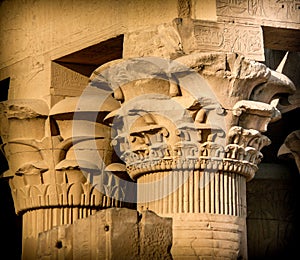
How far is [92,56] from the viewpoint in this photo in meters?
12.9

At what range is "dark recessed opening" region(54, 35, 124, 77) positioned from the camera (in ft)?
41.1

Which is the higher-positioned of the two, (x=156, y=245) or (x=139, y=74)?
(x=139, y=74)

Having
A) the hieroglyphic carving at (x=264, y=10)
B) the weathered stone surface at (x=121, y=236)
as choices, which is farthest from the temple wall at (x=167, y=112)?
the weathered stone surface at (x=121, y=236)

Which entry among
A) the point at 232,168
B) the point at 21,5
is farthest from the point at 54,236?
the point at 21,5

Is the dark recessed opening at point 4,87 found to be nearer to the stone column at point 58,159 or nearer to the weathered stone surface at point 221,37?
the stone column at point 58,159

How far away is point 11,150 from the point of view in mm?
13164

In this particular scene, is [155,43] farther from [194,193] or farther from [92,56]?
[92,56]

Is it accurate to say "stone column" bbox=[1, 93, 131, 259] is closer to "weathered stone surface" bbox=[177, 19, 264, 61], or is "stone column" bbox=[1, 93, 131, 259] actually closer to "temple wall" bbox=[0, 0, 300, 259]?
"temple wall" bbox=[0, 0, 300, 259]

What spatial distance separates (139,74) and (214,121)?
830 mm

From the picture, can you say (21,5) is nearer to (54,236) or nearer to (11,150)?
(11,150)

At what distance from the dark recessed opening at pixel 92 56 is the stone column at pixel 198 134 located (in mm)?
1364

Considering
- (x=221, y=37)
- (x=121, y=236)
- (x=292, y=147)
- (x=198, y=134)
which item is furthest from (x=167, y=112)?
(x=292, y=147)

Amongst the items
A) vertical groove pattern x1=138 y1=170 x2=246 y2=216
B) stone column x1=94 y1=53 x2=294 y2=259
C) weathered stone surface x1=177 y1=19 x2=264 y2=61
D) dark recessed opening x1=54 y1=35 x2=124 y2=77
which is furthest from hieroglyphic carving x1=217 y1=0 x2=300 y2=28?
vertical groove pattern x1=138 y1=170 x2=246 y2=216

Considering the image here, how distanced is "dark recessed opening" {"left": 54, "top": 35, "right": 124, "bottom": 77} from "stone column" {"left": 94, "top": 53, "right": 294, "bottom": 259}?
1.36m
